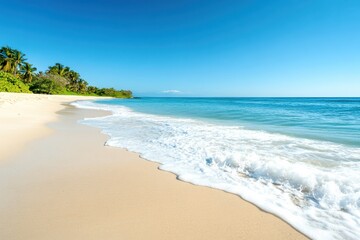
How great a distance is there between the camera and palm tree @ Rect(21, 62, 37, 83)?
60.2m

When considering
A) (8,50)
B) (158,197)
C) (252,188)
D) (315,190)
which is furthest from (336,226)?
(8,50)

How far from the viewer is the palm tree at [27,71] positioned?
60.2 m

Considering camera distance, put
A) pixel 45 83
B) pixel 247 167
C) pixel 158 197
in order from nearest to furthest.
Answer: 1. pixel 158 197
2. pixel 247 167
3. pixel 45 83

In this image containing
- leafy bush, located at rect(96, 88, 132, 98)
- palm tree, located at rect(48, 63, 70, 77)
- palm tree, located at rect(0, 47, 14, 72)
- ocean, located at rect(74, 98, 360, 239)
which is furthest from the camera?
leafy bush, located at rect(96, 88, 132, 98)

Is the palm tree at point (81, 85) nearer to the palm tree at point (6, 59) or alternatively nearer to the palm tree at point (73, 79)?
the palm tree at point (73, 79)

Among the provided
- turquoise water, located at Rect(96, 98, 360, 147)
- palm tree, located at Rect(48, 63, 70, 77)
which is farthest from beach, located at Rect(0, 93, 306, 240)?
palm tree, located at Rect(48, 63, 70, 77)

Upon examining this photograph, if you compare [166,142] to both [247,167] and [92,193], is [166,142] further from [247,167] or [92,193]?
[92,193]

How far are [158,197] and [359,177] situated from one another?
432 centimetres

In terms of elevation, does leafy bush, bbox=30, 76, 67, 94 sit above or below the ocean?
above

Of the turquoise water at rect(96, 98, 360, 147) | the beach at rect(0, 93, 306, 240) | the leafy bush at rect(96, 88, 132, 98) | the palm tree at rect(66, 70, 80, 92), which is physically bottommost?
the beach at rect(0, 93, 306, 240)

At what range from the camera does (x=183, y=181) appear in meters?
4.24

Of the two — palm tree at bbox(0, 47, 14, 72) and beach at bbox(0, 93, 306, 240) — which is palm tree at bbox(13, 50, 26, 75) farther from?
beach at bbox(0, 93, 306, 240)

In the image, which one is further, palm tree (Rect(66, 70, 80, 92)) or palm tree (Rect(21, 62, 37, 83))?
palm tree (Rect(66, 70, 80, 92))

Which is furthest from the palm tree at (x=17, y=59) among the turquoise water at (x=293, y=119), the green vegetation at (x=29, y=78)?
the turquoise water at (x=293, y=119)
